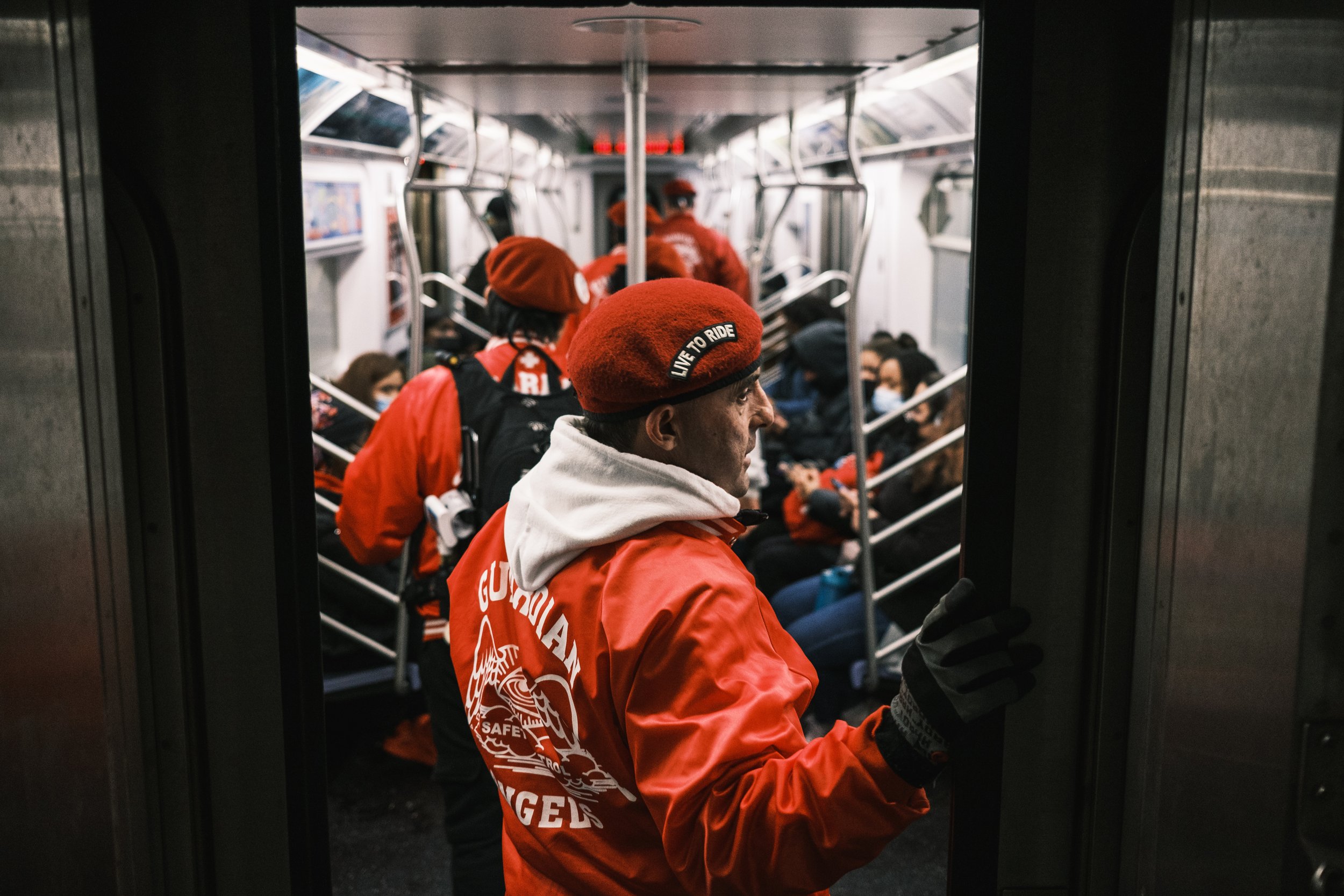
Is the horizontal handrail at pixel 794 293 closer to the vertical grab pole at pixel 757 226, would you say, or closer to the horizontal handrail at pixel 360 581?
the vertical grab pole at pixel 757 226

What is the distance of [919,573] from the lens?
4.07 metres

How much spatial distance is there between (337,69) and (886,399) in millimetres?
2927

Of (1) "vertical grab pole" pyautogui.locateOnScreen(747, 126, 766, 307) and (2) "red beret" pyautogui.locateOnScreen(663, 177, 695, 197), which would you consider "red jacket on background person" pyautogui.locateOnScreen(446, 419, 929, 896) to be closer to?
(1) "vertical grab pole" pyautogui.locateOnScreen(747, 126, 766, 307)

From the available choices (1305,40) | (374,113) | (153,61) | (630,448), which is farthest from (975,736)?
(374,113)

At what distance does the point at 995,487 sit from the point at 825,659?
8.90 ft

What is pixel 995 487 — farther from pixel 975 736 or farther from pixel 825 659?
pixel 825 659

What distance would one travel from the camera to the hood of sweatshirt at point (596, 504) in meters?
1.40

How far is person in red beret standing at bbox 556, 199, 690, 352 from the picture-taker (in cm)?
536

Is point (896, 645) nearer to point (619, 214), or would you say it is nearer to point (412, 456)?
point (412, 456)

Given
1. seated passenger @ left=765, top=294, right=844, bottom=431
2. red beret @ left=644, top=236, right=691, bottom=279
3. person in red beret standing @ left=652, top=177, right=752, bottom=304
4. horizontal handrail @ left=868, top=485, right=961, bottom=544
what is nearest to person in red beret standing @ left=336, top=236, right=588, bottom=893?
→ horizontal handrail @ left=868, top=485, right=961, bottom=544

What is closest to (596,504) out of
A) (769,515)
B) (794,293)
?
(769,515)

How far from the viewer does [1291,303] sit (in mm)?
1159

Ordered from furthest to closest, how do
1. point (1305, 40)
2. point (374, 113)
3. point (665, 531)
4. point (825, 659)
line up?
1. point (374, 113)
2. point (825, 659)
3. point (665, 531)
4. point (1305, 40)

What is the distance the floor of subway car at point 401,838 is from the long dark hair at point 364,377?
4.64ft
